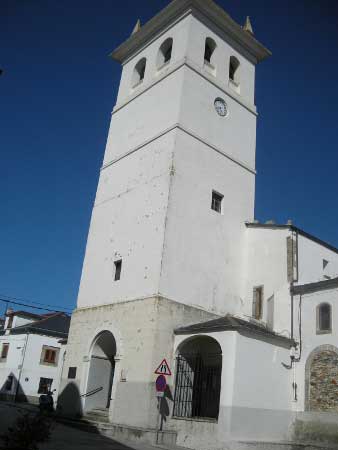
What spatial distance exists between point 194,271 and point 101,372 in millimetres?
5313

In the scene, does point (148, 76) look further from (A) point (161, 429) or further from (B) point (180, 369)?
(A) point (161, 429)

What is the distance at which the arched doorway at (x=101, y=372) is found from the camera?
16672 mm

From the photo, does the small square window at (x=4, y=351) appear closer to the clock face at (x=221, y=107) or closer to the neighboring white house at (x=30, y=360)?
the neighboring white house at (x=30, y=360)

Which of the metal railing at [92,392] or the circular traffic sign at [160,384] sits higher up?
the circular traffic sign at [160,384]

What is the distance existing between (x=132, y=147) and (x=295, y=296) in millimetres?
9368

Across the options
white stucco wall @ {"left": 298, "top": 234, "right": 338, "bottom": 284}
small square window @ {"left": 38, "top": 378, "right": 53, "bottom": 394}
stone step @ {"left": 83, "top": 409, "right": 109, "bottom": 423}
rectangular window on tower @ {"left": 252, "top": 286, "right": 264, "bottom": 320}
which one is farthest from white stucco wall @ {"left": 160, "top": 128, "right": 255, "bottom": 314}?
small square window @ {"left": 38, "top": 378, "right": 53, "bottom": 394}

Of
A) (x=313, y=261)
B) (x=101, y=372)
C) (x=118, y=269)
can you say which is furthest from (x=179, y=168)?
(x=101, y=372)

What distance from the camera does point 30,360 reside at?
2922 cm

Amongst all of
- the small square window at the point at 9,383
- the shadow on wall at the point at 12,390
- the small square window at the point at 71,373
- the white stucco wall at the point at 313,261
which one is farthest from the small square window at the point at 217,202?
the small square window at the point at 9,383

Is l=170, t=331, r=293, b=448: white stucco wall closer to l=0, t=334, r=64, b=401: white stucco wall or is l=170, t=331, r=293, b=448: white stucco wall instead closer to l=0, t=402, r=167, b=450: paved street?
l=0, t=402, r=167, b=450: paved street

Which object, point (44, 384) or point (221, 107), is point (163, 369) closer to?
point (221, 107)

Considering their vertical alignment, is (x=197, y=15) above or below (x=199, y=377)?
above

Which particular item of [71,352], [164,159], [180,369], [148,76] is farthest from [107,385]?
[148,76]

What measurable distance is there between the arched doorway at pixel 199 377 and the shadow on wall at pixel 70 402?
4.12 meters
